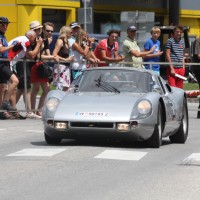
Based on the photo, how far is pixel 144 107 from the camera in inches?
532

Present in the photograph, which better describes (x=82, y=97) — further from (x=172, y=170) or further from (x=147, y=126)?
(x=172, y=170)

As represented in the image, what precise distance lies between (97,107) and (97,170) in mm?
2603

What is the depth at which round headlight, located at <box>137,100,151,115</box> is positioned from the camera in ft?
44.2

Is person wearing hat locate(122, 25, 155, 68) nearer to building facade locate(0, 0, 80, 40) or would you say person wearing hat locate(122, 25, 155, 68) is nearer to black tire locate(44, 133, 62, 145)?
black tire locate(44, 133, 62, 145)

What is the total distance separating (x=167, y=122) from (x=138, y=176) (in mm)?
3789

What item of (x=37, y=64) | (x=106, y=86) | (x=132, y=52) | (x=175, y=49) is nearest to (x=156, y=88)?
(x=106, y=86)

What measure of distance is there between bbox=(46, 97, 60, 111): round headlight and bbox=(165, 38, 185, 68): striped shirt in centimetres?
824

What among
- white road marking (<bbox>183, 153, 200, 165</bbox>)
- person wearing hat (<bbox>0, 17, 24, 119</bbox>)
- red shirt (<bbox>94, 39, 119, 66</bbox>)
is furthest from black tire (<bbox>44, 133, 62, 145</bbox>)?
red shirt (<bbox>94, 39, 119, 66</bbox>)

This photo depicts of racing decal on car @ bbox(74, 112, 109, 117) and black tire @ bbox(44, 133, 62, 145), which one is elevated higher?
racing decal on car @ bbox(74, 112, 109, 117)

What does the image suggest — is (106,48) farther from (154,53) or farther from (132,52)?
(154,53)

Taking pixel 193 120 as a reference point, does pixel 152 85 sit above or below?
above

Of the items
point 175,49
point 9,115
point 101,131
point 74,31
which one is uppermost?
point 74,31

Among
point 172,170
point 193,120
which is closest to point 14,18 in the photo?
point 193,120

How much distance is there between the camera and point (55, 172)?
1081 cm
